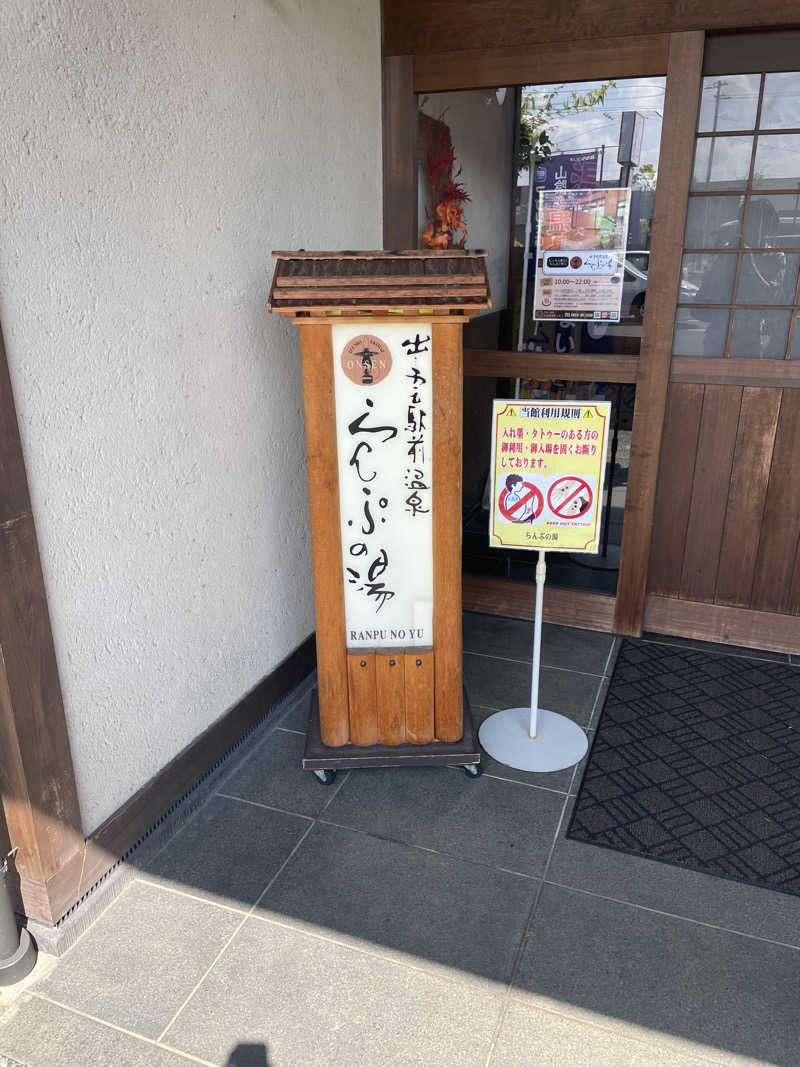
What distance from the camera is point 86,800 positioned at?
2.31 metres

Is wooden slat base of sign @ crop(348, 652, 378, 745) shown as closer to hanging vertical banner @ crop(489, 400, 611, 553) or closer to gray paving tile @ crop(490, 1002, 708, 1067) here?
hanging vertical banner @ crop(489, 400, 611, 553)

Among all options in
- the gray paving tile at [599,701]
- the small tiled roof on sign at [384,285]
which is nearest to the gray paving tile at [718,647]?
the gray paving tile at [599,701]

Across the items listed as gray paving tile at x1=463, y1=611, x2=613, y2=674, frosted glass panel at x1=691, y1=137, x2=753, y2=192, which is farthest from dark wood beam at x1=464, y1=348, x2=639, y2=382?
gray paving tile at x1=463, y1=611, x2=613, y2=674

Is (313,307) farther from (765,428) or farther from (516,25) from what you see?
(765,428)

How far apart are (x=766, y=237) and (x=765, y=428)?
2.77ft

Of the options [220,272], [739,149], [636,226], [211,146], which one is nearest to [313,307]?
[220,272]

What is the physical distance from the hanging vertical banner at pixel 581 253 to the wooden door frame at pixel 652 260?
0.19 m

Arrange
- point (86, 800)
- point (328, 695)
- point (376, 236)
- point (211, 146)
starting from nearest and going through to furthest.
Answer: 1. point (86, 800)
2. point (211, 146)
3. point (328, 695)
4. point (376, 236)

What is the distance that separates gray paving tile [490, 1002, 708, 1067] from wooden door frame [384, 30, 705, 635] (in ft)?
7.41

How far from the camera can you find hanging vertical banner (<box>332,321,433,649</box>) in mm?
2467

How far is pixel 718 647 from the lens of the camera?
12.5 ft

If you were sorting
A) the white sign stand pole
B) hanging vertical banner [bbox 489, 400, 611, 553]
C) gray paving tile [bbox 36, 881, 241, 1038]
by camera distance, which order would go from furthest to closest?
the white sign stand pole, hanging vertical banner [bbox 489, 400, 611, 553], gray paving tile [bbox 36, 881, 241, 1038]

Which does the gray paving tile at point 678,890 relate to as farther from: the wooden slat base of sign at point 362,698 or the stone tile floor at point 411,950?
the wooden slat base of sign at point 362,698

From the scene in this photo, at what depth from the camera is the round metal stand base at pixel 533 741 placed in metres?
2.97
